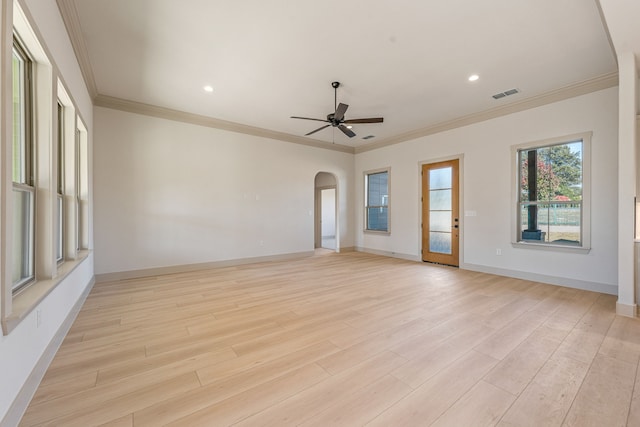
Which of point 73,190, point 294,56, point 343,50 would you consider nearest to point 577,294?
point 343,50

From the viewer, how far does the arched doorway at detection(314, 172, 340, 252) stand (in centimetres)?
787

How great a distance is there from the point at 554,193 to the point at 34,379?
633 centimetres

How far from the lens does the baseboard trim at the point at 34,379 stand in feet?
4.77

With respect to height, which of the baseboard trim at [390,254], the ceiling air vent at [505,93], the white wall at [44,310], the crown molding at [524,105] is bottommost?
the baseboard trim at [390,254]

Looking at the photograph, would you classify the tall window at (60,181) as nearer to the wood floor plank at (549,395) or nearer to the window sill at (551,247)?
the wood floor plank at (549,395)

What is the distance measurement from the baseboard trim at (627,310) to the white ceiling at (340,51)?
290 cm

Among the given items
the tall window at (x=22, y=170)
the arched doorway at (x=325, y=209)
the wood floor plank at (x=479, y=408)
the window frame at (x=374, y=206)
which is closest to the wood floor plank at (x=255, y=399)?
Result: the wood floor plank at (x=479, y=408)

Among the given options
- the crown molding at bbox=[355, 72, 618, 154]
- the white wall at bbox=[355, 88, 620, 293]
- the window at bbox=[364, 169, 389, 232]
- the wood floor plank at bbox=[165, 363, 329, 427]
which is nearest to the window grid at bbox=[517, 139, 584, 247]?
the white wall at bbox=[355, 88, 620, 293]

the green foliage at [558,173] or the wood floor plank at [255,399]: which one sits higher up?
the green foliage at [558,173]

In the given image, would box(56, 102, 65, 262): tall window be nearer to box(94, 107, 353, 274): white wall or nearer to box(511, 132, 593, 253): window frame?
box(94, 107, 353, 274): white wall

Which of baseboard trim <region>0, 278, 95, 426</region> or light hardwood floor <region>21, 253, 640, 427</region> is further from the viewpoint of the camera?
light hardwood floor <region>21, 253, 640, 427</region>

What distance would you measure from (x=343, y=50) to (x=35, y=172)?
3.20m

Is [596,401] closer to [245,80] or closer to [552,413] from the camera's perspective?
[552,413]

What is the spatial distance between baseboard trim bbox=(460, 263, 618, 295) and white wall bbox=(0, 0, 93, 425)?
597 cm
